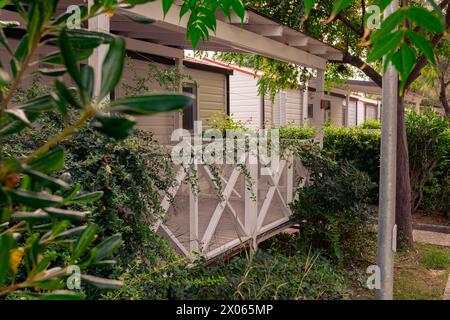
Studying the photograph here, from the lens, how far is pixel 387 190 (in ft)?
13.7

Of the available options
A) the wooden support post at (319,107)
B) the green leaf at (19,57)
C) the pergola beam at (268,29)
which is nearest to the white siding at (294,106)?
the wooden support post at (319,107)

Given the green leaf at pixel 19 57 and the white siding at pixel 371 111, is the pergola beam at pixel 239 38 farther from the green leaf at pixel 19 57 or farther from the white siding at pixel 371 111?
the white siding at pixel 371 111

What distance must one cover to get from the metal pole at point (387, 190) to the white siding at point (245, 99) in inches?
522

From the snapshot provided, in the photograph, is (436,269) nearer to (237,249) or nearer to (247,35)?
(237,249)

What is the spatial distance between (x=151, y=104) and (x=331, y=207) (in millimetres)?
6157

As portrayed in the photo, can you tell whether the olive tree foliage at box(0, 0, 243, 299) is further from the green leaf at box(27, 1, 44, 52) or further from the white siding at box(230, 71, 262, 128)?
the white siding at box(230, 71, 262, 128)

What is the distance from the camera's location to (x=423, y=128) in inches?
380

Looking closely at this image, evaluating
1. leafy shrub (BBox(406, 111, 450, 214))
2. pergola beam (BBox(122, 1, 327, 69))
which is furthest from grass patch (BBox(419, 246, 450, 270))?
pergola beam (BBox(122, 1, 327, 69))

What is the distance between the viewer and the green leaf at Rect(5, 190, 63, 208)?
30.2 inches

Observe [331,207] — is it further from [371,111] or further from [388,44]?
[371,111]

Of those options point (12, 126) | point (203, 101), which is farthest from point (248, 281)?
point (203, 101)

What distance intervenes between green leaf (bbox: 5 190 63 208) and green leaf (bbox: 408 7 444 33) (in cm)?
89
